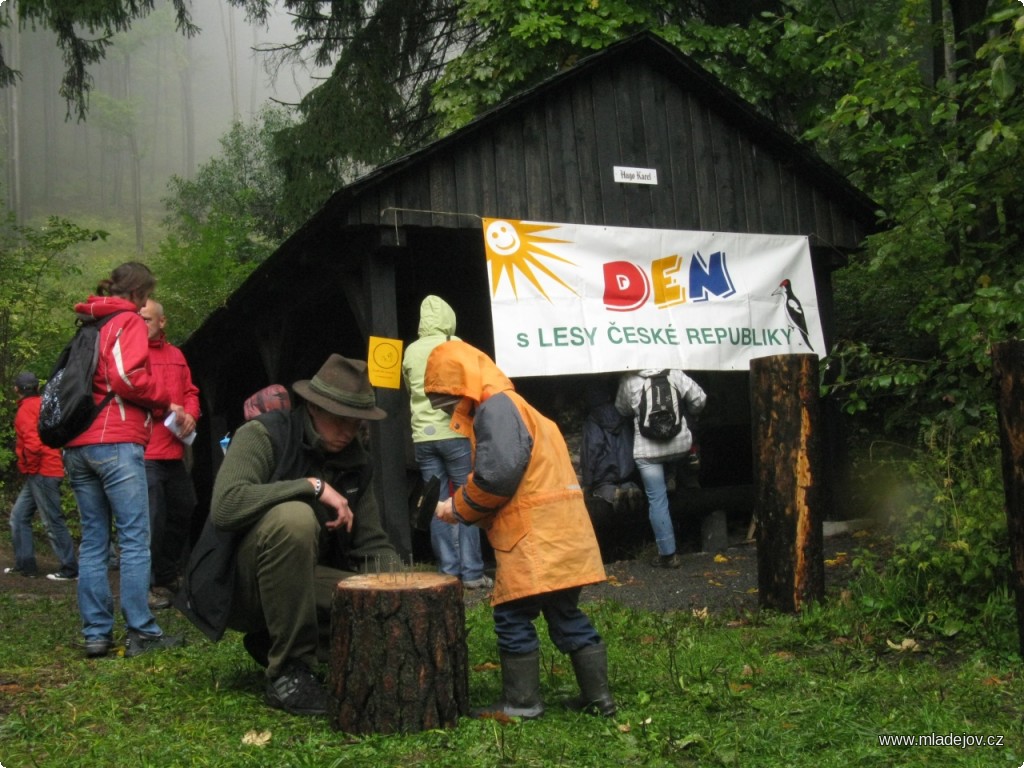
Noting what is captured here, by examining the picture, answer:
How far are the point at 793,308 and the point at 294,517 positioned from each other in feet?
24.8

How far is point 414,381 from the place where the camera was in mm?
8406

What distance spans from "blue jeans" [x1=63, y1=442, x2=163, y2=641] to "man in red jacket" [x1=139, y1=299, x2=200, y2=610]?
1.49 meters

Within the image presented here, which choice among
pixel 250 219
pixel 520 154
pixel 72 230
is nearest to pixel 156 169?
pixel 250 219

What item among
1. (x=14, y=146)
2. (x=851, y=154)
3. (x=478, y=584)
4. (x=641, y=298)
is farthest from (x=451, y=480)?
(x=14, y=146)

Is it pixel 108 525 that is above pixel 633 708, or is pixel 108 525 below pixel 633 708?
above

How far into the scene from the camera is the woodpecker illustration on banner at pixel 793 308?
10.9m

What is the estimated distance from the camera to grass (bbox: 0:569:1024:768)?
3947mm

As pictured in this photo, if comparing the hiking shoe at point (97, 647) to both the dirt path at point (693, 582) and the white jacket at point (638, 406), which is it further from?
the white jacket at point (638, 406)

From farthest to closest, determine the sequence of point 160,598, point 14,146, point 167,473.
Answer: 1. point 14,146
2. point 160,598
3. point 167,473

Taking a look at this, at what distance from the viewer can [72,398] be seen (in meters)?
5.66

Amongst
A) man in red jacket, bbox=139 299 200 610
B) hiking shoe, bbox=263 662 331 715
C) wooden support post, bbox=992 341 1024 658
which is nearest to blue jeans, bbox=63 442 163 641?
man in red jacket, bbox=139 299 200 610

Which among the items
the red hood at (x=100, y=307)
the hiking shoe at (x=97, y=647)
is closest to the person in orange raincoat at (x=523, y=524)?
the red hood at (x=100, y=307)

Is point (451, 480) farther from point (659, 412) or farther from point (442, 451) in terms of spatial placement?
point (659, 412)

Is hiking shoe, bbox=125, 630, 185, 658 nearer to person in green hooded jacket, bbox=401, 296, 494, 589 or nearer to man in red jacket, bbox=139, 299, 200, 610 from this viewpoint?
man in red jacket, bbox=139, 299, 200, 610
